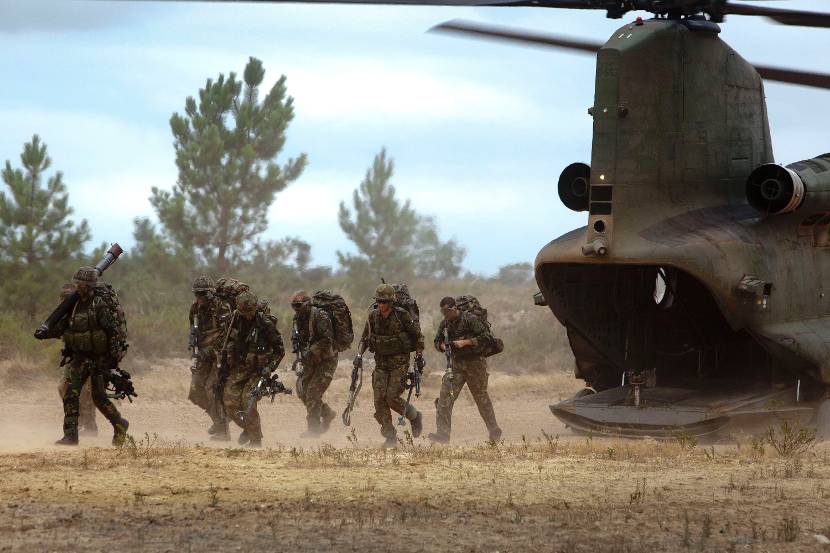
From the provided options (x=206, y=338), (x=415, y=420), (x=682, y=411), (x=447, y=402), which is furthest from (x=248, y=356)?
(x=682, y=411)

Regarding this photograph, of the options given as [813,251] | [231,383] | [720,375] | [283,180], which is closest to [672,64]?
[813,251]

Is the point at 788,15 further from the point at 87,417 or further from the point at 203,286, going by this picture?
the point at 87,417

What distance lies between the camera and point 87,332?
42.2ft

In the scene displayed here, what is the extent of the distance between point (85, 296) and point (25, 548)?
542 cm

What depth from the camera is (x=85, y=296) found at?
12945 millimetres

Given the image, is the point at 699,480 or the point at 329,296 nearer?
the point at 699,480

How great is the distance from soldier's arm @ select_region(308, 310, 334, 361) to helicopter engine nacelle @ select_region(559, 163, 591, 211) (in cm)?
342

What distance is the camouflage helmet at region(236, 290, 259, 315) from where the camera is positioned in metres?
13.9

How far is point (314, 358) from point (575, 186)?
12.9ft

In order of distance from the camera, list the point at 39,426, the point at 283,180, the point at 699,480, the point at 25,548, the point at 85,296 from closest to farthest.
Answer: the point at 25,548 → the point at 699,480 → the point at 85,296 → the point at 39,426 → the point at 283,180

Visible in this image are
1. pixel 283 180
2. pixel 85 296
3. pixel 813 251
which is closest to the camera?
pixel 85 296

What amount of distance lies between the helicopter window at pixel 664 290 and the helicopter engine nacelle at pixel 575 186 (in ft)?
4.13

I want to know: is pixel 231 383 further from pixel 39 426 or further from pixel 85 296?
pixel 39 426

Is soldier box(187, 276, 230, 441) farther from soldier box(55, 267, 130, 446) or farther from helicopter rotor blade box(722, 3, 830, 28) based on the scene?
helicopter rotor blade box(722, 3, 830, 28)
